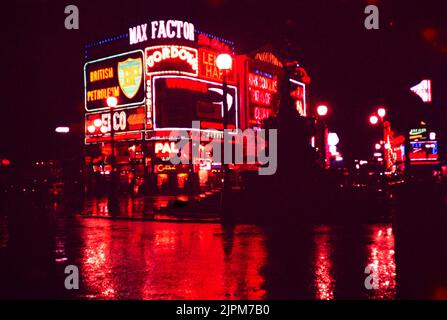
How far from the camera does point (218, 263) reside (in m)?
11.3

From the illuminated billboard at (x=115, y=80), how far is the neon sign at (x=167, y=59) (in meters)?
1.51

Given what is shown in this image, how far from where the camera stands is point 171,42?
2254 inches

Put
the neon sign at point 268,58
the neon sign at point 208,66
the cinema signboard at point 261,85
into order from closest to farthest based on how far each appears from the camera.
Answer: the neon sign at point 208,66, the cinema signboard at point 261,85, the neon sign at point 268,58

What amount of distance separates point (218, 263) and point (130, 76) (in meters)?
50.6

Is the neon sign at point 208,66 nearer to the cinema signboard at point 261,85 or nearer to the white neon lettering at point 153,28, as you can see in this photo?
Answer: the white neon lettering at point 153,28

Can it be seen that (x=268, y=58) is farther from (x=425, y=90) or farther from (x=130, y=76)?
(x=425, y=90)

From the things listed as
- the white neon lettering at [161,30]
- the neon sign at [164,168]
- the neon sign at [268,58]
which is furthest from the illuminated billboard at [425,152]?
the white neon lettering at [161,30]

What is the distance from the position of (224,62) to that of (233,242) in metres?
9.18

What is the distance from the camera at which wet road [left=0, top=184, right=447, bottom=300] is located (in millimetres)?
8656

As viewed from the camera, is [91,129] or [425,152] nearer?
[91,129]

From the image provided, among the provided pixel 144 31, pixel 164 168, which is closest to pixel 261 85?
pixel 144 31

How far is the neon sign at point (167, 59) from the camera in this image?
56719 millimetres
